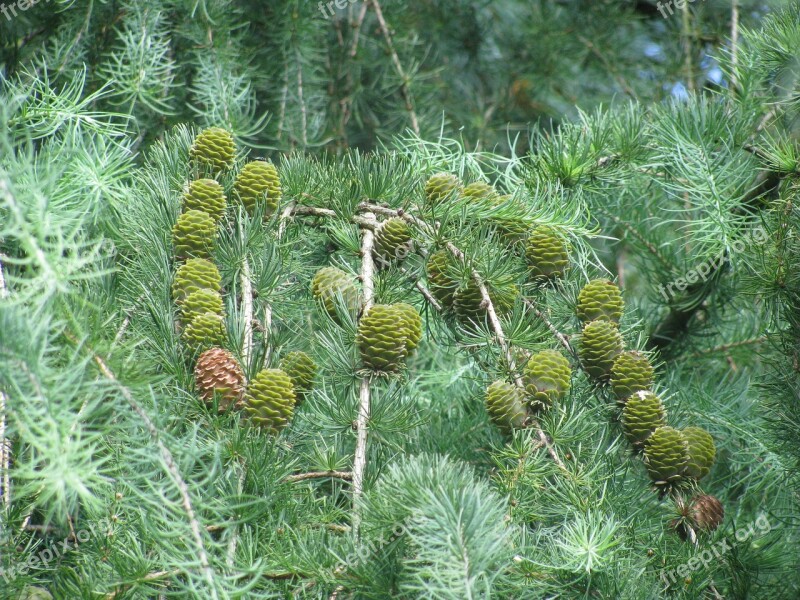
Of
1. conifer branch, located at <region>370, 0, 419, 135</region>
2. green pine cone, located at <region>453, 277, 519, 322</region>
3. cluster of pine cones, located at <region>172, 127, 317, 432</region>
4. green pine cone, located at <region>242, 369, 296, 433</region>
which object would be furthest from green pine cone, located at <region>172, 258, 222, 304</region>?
conifer branch, located at <region>370, 0, 419, 135</region>

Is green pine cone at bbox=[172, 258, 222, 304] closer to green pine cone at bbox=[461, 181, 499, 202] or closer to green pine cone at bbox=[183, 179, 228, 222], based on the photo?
green pine cone at bbox=[183, 179, 228, 222]

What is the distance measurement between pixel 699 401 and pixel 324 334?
58cm

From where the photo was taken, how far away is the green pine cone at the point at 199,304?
2.39 feet

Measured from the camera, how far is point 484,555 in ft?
1.87

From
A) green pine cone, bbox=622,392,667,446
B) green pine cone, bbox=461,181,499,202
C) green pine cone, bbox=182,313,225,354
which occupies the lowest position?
green pine cone, bbox=622,392,667,446

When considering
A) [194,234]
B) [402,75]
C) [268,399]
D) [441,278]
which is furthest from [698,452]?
[402,75]

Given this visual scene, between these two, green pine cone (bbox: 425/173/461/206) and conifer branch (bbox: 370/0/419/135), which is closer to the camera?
green pine cone (bbox: 425/173/461/206)

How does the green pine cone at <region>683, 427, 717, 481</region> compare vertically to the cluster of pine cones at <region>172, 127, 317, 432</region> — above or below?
below

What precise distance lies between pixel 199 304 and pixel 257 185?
0.49 ft

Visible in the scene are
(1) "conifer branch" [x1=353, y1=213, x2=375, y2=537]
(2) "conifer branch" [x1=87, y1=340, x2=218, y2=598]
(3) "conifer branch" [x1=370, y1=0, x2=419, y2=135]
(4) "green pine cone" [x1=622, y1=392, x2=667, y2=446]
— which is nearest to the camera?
(2) "conifer branch" [x1=87, y1=340, x2=218, y2=598]

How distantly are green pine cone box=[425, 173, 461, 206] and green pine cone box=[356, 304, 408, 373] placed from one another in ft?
0.53

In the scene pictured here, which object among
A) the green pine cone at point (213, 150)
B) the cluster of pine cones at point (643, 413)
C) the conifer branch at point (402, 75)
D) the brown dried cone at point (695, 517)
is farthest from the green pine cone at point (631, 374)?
the conifer branch at point (402, 75)

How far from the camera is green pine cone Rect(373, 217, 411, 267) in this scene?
0.82 meters

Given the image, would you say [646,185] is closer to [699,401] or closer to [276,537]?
[699,401]
